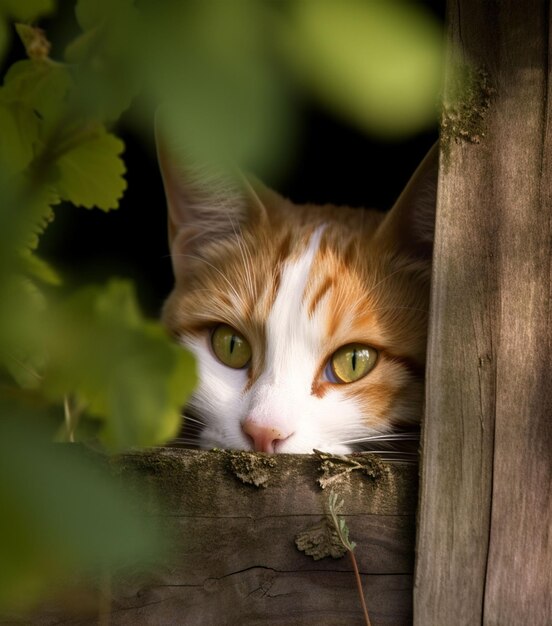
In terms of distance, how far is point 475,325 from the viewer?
1.34m

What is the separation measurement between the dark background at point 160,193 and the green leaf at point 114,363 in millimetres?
2216

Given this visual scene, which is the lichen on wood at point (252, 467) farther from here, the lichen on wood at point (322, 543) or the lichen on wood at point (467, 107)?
the lichen on wood at point (467, 107)

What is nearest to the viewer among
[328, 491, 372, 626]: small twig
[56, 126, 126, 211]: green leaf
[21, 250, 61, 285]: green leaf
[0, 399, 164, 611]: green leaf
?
[0, 399, 164, 611]: green leaf

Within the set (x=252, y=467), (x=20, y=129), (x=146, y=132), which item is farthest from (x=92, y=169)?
(x=252, y=467)

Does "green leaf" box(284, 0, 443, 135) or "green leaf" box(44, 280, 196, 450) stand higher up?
"green leaf" box(284, 0, 443, 135)

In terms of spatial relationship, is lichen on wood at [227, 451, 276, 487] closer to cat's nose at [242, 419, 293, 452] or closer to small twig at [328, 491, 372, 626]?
small twig at [328, 491, 372, 626]

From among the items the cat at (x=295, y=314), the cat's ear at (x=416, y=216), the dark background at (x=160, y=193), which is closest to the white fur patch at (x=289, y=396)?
the cat at (x=295, y=314)

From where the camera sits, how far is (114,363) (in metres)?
0.39

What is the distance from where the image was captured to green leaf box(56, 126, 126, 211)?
26.7 inches

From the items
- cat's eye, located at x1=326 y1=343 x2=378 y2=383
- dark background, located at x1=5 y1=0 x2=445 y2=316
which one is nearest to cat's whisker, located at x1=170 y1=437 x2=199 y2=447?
cat's eye, located at x1=326 y1=343 x2=378 y2=383

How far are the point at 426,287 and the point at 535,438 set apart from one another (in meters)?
0.64

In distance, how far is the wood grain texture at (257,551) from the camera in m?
1.29

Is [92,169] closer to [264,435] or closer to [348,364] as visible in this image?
[264,435]

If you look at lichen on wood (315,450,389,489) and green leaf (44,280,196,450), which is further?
lichen on wood (315,450,389,489)
